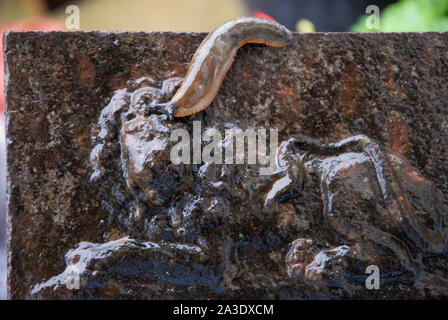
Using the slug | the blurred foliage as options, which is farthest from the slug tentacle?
the blurred foliage

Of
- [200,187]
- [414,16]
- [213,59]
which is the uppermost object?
[414,16]

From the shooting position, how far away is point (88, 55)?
1.19 meters

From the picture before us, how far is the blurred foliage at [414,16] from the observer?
2.52 m

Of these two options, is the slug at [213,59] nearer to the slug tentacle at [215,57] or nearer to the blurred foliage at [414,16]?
the slug tentacle at [215,57]

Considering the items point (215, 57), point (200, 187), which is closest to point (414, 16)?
point (215, 57)

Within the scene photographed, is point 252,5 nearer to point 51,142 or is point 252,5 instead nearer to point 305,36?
point 305,36

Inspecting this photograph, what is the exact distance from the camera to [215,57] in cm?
116

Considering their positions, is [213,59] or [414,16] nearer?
[213,59]

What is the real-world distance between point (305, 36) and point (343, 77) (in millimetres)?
167

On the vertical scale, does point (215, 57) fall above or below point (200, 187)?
above

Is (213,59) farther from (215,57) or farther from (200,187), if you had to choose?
(200,187)

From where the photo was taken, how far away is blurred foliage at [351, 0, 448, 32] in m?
2.52

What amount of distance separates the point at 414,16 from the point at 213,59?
6.24ft
